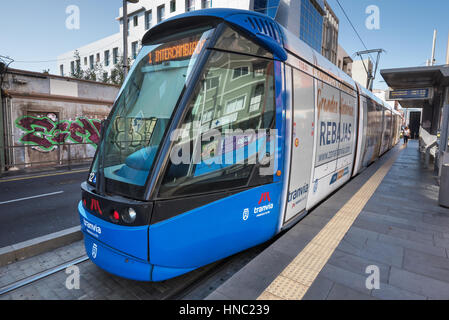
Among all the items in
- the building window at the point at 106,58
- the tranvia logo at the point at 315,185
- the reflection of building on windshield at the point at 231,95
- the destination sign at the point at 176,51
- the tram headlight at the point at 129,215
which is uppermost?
the building window at the point at 106,58

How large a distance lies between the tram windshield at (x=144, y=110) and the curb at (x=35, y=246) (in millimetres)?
1693

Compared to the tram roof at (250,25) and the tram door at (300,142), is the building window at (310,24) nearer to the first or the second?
the tram door at (300,142)

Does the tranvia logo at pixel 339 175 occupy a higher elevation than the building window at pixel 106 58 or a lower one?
lower

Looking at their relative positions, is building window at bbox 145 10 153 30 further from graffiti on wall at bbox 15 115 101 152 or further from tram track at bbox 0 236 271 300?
tram track at bbox 0 236 271 300

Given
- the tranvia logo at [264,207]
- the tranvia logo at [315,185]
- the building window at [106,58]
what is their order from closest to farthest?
1. the tranvia logo at [264,207]
2. the tranvia logo at [315,185]
3. the building window at [106,58]

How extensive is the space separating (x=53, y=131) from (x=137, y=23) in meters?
26.4

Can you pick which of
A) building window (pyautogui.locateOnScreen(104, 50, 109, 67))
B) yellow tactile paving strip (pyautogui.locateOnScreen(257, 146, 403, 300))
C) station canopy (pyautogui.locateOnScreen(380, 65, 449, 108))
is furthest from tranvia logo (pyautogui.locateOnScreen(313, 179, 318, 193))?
building window (pyautogui.locateOnScreen(104, 50, 109, 67))

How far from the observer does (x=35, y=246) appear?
4.02 meters

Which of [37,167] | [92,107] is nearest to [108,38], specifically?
[92,107]

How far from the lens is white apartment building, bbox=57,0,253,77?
28.0 m

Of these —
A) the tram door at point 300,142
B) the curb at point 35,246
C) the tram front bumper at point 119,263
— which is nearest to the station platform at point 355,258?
the tram door at point 300,142

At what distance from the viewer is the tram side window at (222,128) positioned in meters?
2.71

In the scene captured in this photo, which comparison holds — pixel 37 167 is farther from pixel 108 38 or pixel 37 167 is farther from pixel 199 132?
pixel 108 38

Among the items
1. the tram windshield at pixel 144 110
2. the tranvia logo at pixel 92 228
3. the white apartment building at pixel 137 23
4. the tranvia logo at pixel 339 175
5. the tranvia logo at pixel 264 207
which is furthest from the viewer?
the white apartment building at pixel 137 23
